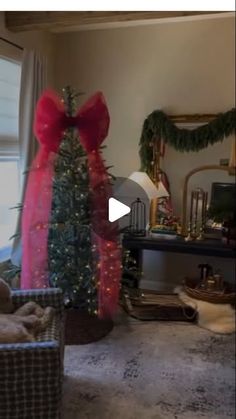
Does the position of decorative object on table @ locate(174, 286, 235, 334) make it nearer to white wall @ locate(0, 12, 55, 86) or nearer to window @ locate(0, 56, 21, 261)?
window @ locate(0, 56, 21, 261)

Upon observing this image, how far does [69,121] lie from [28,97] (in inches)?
19.5

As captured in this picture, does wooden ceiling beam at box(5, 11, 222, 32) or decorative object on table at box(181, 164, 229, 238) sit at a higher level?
wooden ceiling beam at box(5, 11, 222, 32)

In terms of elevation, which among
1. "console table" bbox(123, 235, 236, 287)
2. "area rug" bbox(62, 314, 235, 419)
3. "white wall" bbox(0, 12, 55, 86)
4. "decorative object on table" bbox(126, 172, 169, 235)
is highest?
"white wall" bbox(0, 12, 55, 86)

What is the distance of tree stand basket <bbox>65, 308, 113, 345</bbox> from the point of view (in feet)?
5.93

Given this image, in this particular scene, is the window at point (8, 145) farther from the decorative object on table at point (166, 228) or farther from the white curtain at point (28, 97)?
the decorative object on table at point (166, 228)

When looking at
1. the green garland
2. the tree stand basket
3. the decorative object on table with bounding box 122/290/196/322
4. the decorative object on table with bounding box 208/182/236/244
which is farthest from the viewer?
the decorative object on table with bounding box 122/290/196/322

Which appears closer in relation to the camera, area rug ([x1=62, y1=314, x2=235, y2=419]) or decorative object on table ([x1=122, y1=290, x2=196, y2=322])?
area rug ([x1=62, y1=314, x2=235, y2=419])

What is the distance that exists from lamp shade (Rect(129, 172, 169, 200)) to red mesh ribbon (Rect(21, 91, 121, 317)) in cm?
23

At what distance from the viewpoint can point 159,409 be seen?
52.5 inches

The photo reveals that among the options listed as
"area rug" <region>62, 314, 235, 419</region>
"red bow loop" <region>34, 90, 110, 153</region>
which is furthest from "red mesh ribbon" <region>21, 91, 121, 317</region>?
"area rug" <region>62, 314, 235, 419</region>

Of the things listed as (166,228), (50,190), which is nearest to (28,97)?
(50,190)

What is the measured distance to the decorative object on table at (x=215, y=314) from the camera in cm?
189

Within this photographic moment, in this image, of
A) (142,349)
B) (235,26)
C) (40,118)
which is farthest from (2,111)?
(142,349)

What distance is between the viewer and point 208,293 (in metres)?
1.97
